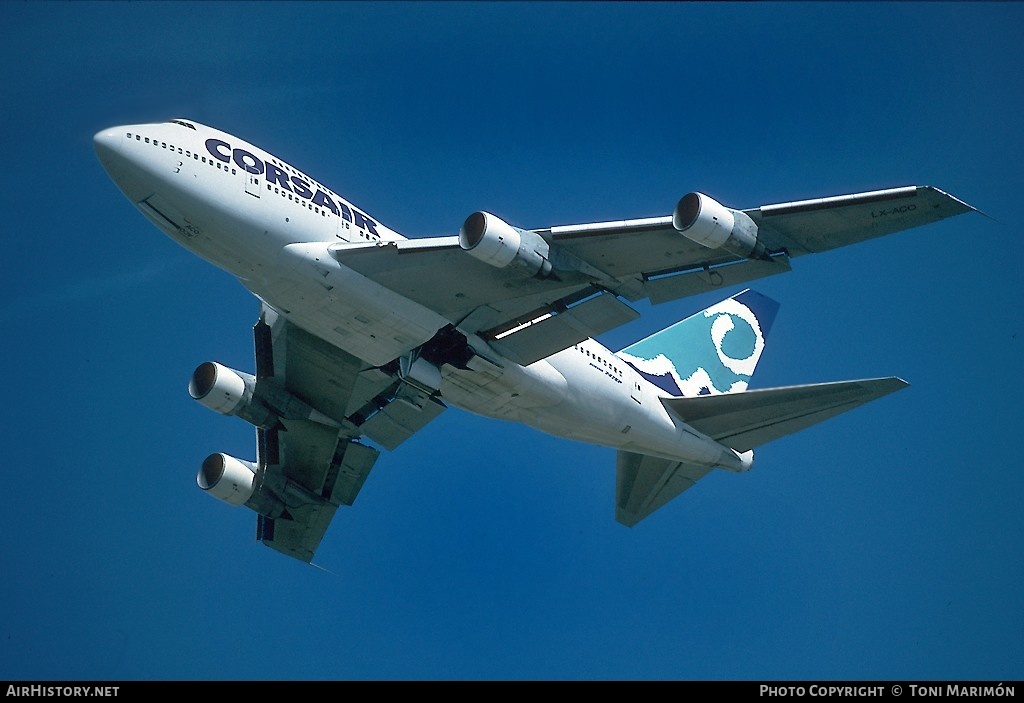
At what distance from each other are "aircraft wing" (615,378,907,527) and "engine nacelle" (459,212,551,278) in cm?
964

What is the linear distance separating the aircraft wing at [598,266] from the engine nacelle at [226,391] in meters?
8.07

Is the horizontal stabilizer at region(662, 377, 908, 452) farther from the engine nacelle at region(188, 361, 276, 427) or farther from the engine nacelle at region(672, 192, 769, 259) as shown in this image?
the engine nacelle at region(188, 361, 276, 427)

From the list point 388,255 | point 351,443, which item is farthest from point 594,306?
point 351,443

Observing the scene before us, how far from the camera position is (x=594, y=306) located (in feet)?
108

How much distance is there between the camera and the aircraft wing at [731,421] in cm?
3528

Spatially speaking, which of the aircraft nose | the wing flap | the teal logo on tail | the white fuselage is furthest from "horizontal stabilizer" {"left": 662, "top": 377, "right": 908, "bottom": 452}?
the aircraft nose

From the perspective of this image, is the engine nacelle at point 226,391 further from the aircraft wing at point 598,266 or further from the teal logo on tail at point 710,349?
the teal logo on tail at point 710,349

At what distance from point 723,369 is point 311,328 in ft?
58.6

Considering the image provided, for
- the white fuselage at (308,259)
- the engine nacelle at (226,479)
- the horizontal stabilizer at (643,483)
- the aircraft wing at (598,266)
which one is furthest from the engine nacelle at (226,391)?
the horizontal stabilizer at (643,483)

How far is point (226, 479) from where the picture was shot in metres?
40.9

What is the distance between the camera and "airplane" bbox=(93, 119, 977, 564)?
30344 millimetres
